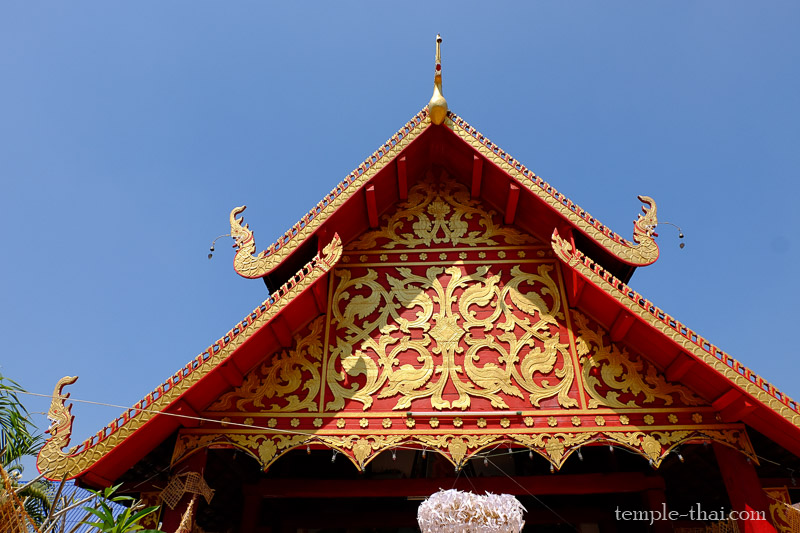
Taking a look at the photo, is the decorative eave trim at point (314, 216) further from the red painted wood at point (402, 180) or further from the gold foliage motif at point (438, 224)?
the gold foliage motif at point (438, 224)

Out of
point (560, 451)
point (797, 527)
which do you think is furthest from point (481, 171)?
point (797, 527)

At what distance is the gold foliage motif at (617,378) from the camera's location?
492 cm

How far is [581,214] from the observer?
5.57 m

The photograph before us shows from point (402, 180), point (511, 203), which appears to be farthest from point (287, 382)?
point (511, 203)

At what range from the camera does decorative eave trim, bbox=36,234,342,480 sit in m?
4.31

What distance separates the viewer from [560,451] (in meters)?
4.69

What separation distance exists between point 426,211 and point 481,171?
0.75 meters

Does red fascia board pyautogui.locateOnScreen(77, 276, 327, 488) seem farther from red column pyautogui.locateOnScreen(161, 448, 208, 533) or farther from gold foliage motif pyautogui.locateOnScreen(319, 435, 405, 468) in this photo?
gold foliage motif pyautogui.locateOnScreen(319, 435, 405, 468)

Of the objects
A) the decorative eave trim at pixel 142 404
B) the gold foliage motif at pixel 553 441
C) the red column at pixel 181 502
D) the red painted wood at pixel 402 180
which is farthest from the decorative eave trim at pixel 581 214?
the red column at pixel 181 502

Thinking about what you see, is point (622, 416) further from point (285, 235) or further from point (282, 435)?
point (285, 235)

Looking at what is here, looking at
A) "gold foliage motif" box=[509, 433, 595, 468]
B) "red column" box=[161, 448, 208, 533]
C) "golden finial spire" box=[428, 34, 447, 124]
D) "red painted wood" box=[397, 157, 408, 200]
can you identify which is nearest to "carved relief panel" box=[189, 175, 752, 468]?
"gold foliage motif" box=[509, 433, 595, 468]

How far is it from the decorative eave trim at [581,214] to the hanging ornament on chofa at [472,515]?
A: 8.47 feet

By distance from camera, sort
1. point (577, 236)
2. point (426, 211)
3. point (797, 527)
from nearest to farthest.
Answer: point (797, 527) → point (577, 236) → point (426, 211)

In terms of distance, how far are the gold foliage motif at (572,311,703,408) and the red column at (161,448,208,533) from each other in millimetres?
3388
